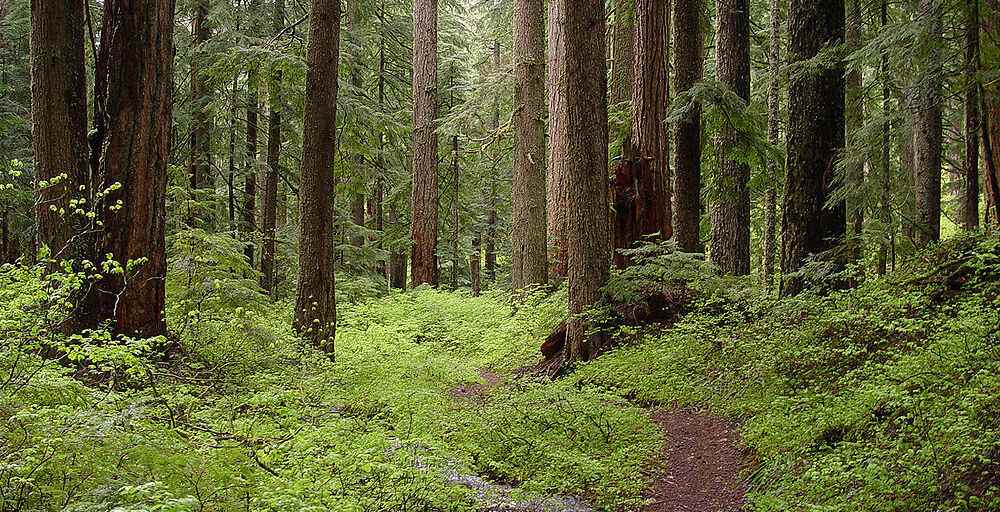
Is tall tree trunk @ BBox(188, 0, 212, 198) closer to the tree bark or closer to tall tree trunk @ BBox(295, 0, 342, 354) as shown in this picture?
tall tree trunk @ BBox(295, 0, 342, 354)

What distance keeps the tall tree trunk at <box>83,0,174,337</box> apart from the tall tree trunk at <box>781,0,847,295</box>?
7.11 m

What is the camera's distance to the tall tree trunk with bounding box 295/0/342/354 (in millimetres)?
9633

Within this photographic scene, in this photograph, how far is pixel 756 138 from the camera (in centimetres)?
1081

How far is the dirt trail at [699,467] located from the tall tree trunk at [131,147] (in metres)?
5.33

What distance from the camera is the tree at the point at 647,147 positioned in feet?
35.4

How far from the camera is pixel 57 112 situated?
24.7 ft

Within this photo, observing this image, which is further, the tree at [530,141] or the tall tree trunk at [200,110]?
the tree at [530,141]

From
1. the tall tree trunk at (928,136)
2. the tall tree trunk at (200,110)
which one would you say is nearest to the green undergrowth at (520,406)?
the tall tree trunk at (928,136)

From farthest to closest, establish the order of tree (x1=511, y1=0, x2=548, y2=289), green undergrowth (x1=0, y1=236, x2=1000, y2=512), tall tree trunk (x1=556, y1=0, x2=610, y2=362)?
tree (x1=511, y1=0, x2=548, y2=289) < tall tree trunk (x1=556, y1=0, x2=610, y2=362) < green undergrowth (x1=0, y1=236, x2=1000, y2=512)

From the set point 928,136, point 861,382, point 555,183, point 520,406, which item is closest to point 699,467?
point 861,382

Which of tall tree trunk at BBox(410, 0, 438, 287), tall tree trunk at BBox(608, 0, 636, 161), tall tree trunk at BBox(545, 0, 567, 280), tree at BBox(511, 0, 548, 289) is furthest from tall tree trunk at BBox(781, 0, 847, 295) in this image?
tall tree trunk at BBox(410, 0, 438, 287)

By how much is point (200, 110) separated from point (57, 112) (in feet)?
24.0

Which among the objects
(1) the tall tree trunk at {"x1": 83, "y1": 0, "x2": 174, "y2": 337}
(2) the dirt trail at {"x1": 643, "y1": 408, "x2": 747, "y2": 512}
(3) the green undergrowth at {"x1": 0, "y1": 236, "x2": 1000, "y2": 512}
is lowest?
(2) the dirt trail at {"x1": 643, "y1": 408, "x2": 747, "y2": 512}

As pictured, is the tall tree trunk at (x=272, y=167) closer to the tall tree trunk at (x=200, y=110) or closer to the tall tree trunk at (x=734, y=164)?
the tall tree trunk at (x=200, y=110)
